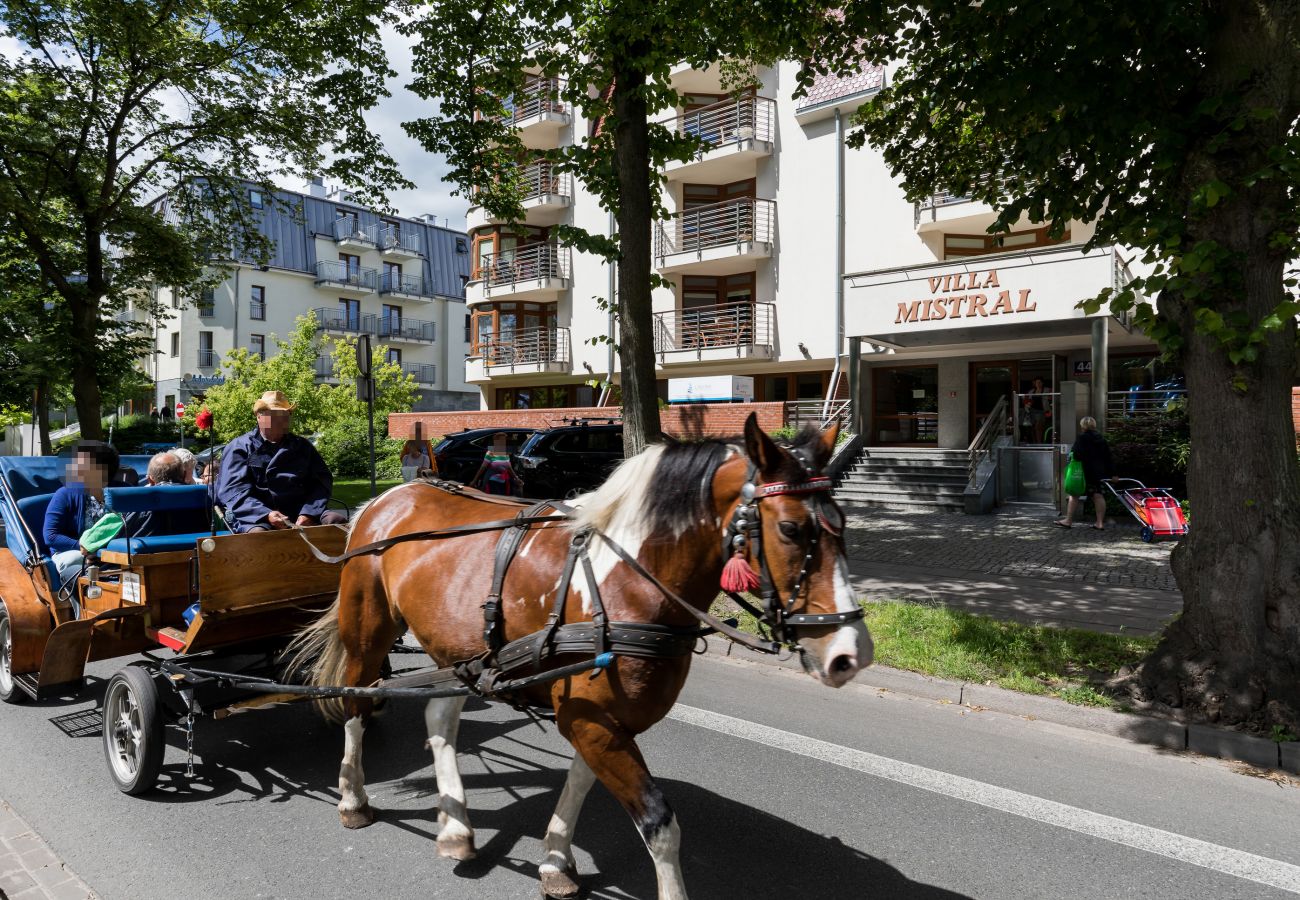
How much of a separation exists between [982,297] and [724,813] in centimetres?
1593

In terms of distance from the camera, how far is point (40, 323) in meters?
18.5

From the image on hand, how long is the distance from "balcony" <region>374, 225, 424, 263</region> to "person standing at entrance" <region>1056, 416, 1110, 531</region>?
4801 cm

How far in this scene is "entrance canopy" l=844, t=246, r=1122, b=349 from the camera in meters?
16.1

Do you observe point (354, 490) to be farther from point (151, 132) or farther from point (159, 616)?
point (159, 616)

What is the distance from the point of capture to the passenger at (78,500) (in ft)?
17.4

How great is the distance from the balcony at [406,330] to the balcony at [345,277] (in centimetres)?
232

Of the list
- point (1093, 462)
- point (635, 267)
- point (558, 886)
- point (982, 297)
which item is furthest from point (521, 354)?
point (558, 886)

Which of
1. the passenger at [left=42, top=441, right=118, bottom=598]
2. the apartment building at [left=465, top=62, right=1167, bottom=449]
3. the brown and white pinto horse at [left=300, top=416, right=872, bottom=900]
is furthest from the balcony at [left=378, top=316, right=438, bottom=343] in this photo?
the brown and white pinto horse at [left=300, top=416, right=872, bottom=900]

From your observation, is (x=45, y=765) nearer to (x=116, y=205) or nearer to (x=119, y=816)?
(x=119, y=816)

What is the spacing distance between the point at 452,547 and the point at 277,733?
2300mm

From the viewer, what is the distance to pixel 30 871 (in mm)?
3217

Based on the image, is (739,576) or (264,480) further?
(264,480)

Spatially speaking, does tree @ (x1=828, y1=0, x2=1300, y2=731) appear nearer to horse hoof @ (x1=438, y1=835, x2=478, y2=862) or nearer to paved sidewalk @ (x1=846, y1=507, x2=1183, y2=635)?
paved sidewalk @ (x1=846, y1=507, x2=1183, y2=635)

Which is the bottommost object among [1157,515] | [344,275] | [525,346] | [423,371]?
[1157,515]
